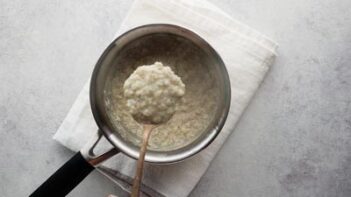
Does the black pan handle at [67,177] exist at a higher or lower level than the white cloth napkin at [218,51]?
lower

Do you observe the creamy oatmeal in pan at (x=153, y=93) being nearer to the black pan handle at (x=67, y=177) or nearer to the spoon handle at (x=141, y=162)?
the spoon handle at (x=141, y=162)

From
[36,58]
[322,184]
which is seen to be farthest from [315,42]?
[36,58]

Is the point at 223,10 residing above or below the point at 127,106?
above

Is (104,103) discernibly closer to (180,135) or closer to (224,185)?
(180,135)

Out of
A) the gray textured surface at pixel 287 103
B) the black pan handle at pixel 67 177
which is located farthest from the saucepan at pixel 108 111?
the gray textured surface at pixel 287 103

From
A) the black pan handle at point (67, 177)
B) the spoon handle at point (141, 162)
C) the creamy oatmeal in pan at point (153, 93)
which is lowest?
the black pan handle at point (67, 177)

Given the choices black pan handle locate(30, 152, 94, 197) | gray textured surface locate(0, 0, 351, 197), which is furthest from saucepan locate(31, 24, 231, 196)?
gray textured surface locate(0, 0, 351, 197)
